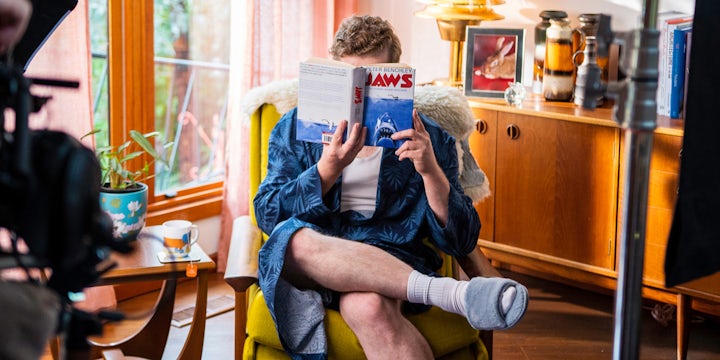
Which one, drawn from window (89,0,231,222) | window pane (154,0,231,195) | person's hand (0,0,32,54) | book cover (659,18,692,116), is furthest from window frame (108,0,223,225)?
person's hand (0,0,32,54)

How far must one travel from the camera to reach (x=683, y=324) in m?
2.74

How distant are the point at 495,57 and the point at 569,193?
56cm

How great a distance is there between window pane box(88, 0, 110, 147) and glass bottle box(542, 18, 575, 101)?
57.6 inches

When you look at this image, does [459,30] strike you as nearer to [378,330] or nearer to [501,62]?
[501,62]

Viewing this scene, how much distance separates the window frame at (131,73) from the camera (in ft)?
9.70

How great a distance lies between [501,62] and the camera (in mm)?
3244

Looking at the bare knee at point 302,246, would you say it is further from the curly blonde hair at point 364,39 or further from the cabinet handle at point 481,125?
the cabinet handle at point 481,125

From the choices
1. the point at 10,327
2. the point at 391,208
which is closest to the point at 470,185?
the point at 391,208

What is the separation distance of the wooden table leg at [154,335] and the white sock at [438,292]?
738 mm

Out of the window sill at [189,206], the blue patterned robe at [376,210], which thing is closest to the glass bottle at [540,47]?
the blue patterned robe at [376,210]

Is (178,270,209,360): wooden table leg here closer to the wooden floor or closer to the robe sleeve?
→ the robe sleeve

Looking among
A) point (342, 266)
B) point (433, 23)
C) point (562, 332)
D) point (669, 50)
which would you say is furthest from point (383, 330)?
point (433, 23)

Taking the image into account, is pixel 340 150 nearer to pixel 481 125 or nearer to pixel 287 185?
pixel 287 185

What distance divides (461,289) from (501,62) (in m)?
1.46
